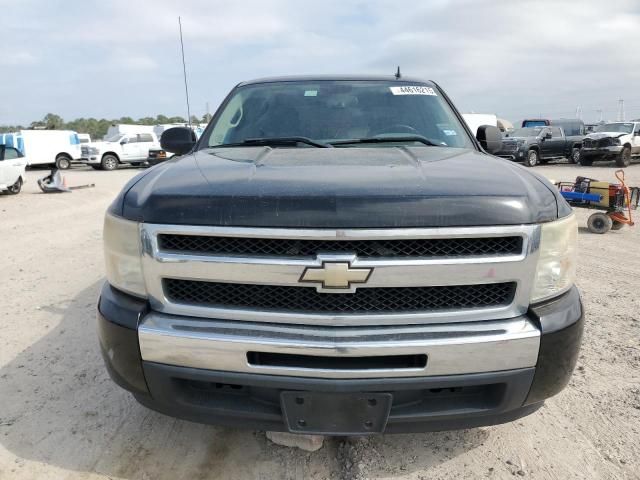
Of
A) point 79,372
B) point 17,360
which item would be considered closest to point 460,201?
point 79,372

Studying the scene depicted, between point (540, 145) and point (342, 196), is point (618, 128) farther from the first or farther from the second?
point (342, 196)

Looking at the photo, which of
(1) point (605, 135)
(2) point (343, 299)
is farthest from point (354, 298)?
(1) point (605, 135)

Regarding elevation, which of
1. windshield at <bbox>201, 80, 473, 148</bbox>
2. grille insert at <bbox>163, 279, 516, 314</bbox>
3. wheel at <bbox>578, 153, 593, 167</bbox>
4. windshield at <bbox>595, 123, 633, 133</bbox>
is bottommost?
wheel at <bbox>578, 153, 593, 167</bbox>

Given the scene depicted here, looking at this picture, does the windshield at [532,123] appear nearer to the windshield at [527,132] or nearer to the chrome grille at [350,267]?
the windshield at [527,132]

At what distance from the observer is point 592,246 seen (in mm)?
7074

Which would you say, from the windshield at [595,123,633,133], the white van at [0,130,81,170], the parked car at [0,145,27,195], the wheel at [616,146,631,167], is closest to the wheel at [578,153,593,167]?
the wheel at [616,146,631,167]

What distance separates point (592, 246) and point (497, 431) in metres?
5.43

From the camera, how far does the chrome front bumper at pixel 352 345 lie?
1812 mm

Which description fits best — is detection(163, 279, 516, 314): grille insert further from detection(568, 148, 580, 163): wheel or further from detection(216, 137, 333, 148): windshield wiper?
detection(568, 148, 580, 163): wheel

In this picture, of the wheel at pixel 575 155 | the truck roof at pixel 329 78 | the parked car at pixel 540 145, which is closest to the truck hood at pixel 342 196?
the truck roof at pixel 329 78

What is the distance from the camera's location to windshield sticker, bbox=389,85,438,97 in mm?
3443

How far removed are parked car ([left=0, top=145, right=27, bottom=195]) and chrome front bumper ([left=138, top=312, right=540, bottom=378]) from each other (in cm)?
1530

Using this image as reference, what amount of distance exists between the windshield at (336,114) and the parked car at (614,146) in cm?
2084

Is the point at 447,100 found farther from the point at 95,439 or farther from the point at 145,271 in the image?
the point at 95,439
